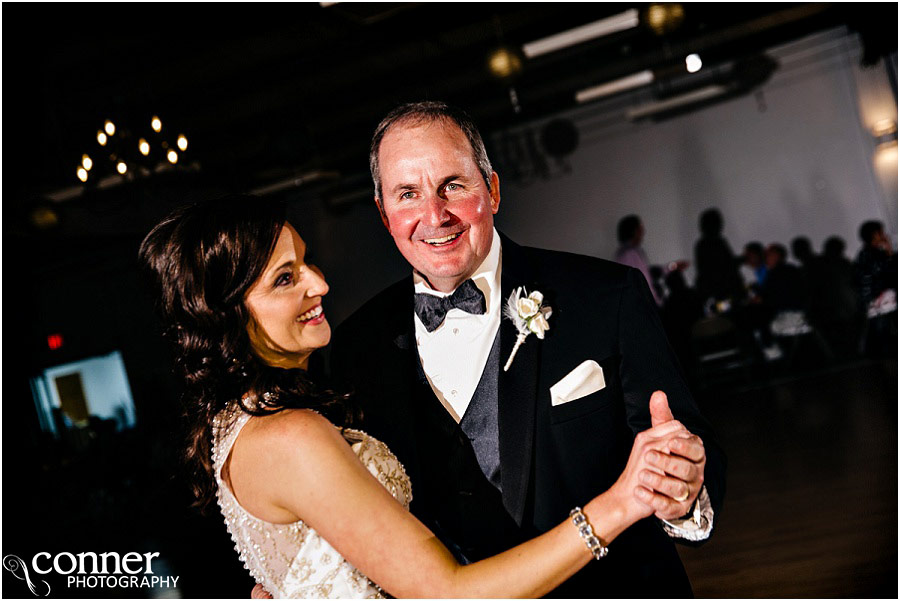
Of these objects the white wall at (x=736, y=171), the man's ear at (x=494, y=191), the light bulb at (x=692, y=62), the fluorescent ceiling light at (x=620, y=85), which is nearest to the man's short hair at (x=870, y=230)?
the white wall at (x=736, y=171)

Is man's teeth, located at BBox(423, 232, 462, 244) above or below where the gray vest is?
above

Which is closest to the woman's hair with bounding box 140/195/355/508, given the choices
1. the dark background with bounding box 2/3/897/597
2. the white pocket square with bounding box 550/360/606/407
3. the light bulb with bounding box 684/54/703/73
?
the white pocket square with bounding box 550/360/606/407

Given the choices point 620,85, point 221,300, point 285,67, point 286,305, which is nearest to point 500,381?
point 286,305

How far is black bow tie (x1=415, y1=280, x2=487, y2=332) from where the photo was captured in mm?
1760

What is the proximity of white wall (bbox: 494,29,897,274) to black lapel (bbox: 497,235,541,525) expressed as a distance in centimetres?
802

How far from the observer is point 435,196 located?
64.8 inches

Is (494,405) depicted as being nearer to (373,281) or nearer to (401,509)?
(401,509)

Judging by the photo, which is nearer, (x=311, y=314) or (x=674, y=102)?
(x=311, y=314)

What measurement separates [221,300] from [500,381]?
0.59 m

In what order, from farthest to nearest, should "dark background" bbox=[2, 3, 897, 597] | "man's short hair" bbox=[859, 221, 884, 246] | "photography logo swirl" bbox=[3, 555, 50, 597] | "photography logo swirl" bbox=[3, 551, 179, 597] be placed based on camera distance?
"man's short hair" bbox=[859, 221, 884, 246], "dark background" bbox=[2, 3, 897, 597], "photography logo swirl" bbox=[3, 555, 50, 597], "photography logo swirl" bbox=[3, 551, 179, 597]

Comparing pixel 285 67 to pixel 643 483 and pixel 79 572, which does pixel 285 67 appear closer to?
pixel 79 572

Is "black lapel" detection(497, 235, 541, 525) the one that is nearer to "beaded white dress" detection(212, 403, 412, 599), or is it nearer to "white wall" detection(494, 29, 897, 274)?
"beaded white dress" detection(212, 403, 412, 599)

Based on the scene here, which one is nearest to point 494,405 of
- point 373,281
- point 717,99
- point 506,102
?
point 373,281

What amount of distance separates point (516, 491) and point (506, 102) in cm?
788
